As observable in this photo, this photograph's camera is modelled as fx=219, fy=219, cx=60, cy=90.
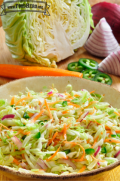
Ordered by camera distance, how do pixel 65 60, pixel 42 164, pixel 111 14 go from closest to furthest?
pixel 42 164, pixel 65 60, pixel 111 14

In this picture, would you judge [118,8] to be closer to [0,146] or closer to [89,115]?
[89,115]

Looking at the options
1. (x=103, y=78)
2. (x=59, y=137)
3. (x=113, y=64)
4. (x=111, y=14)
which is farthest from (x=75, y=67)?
(x=59, y=137)

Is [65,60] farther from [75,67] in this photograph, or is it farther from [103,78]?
[103,78]

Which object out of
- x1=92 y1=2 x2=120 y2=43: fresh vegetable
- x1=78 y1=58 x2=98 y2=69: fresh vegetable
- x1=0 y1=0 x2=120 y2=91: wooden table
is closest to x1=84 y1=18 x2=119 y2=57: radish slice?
x1=0 y1=0 x2=120 y2=91: wooden table

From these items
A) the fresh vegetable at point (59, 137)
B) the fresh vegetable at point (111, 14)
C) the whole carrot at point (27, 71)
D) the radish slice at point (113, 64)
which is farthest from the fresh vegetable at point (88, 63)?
the fresh vegetable at point (59, 137)

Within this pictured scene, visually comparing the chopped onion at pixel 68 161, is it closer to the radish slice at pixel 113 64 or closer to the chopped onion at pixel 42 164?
the chopped onion at pixel 42 164

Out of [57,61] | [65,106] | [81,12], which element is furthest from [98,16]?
[65,106]

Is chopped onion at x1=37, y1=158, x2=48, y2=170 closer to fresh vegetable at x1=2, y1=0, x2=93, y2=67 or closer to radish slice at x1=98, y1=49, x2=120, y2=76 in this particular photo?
fresh vegetable at x1=2, y1=0, x2=93, y2=67
